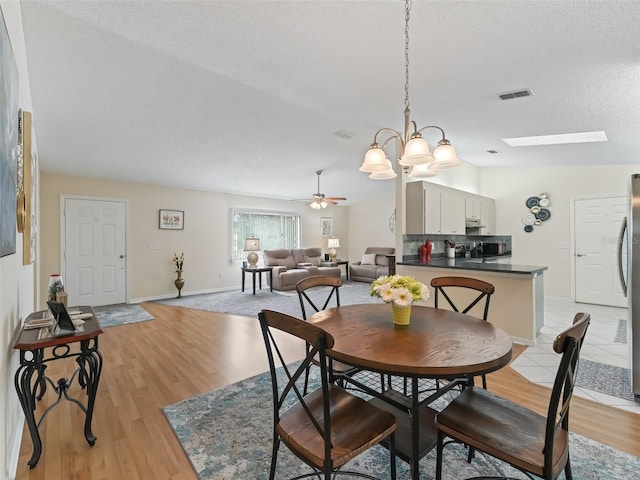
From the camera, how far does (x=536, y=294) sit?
3.51 meters

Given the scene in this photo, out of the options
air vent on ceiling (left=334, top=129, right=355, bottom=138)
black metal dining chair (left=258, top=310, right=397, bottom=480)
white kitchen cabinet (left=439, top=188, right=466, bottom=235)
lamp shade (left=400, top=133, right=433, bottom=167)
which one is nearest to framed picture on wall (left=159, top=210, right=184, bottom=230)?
air vent on ceiling (left=334, top=129, right=355, bottom=138)

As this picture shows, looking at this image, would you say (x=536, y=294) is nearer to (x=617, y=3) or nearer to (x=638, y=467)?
(x=638, y=467)

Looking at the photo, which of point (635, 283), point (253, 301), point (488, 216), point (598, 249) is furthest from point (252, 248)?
point (598, 249)

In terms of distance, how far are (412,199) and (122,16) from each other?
381 cm

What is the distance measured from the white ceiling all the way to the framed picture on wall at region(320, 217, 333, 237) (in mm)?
4333

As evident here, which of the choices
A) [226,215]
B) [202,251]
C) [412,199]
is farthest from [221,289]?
[412,199]

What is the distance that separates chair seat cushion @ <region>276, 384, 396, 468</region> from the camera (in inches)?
46.9

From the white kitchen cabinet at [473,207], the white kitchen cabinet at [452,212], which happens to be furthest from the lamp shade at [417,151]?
the white kitchen cabinet at [473,207]

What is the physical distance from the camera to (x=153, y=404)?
2309 millimetres

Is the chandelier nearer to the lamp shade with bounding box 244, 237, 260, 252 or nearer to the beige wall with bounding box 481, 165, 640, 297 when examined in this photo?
the beige wall with bounding box 481, 165, 640, 297

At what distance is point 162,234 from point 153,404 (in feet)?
15.2

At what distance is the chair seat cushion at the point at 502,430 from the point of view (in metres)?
1.14

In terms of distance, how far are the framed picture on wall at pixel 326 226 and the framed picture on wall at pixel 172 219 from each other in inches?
159

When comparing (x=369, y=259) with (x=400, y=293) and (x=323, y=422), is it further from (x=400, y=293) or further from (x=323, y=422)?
(x=323, y=422)
